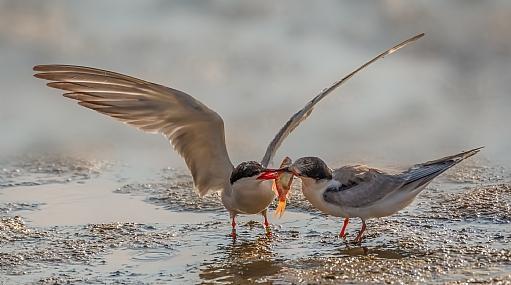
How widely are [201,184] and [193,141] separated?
498mm

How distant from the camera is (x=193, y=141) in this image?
5.78 m

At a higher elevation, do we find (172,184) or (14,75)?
(14,75)

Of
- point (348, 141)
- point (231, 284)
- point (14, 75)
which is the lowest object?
point (231, 284)

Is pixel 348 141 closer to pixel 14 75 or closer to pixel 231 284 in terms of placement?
pixel 231 284

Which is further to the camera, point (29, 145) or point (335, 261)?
point (29, 145)

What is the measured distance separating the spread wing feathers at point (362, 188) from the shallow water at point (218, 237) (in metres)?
0.31

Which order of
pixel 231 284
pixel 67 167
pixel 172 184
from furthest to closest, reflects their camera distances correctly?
pixel 67 167 → pixel 172 184 → pixel 231 284

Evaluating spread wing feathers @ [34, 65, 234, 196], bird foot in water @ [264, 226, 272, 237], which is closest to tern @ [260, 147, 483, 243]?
bird foot in water @ [264, 226, 272, 237]

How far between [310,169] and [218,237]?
2.96ft

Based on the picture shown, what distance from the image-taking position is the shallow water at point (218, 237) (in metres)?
4.43

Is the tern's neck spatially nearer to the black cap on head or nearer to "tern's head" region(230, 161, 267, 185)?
the black cap on head

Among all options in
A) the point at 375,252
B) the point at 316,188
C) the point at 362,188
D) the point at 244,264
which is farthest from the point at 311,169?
the point at 244,264

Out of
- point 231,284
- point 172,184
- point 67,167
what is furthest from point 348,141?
point 231,284

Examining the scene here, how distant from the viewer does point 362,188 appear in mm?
5117
